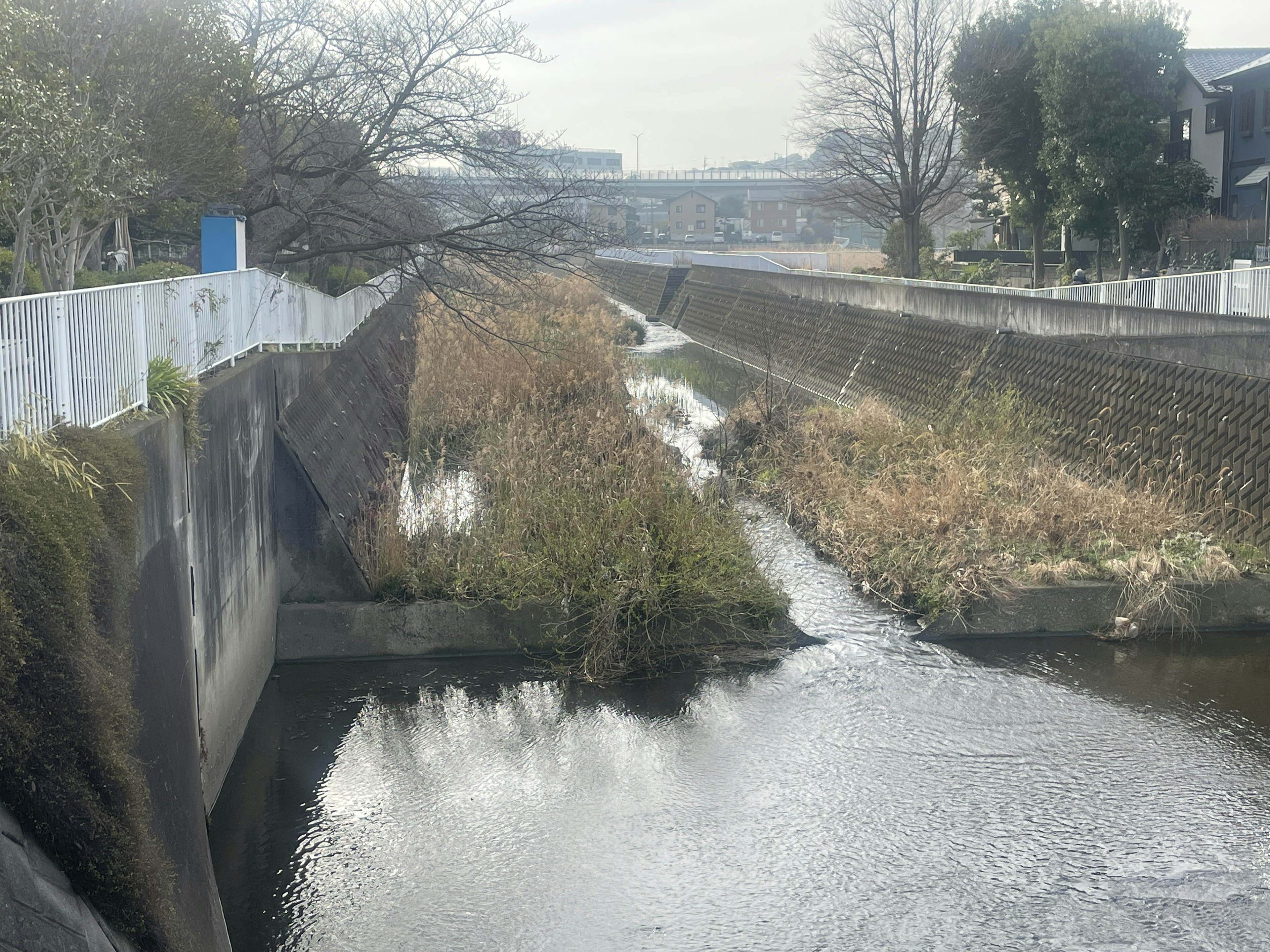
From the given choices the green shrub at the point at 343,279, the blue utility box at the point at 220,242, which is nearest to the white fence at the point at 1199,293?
the blue utility box at the point at 220,242

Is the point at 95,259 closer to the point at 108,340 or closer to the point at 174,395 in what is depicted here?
the point at 174,395

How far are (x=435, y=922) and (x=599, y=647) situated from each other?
3.85 meters

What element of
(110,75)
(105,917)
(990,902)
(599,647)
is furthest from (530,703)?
(110,75)

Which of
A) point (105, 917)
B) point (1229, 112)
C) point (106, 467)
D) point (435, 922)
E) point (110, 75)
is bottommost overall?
point (435, 922)

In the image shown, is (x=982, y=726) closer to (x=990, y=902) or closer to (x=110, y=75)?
(x=990, y=902)

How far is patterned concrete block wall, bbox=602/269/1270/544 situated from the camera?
39.7ft

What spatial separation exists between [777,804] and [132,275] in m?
10.8

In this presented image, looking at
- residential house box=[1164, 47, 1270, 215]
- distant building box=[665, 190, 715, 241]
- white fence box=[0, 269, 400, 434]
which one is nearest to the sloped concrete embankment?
white fence box=[0, 269, 400, 434]

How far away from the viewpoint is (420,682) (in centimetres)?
997

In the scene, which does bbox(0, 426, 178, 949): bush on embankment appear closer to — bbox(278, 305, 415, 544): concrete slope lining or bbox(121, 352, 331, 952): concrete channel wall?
bbox(121, 352, 331, 952): concrete channel wall

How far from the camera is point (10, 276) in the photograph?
1413 centimetres

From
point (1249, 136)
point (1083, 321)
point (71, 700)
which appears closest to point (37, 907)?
point (71, 700)

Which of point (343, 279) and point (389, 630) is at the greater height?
point (343, 279)

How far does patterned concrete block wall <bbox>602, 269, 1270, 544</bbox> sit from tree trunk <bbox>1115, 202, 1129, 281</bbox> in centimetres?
911
